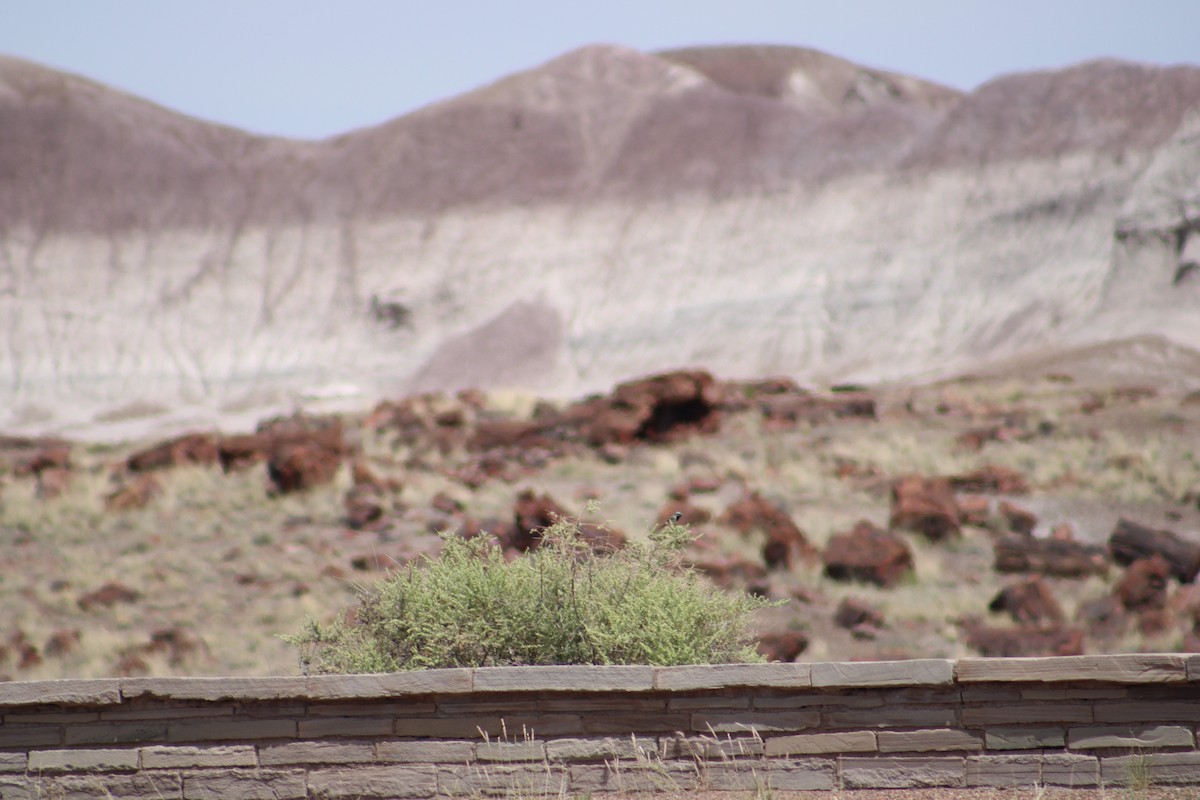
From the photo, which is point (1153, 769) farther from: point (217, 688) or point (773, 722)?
point (217, 688)

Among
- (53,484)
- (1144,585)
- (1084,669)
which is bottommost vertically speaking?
(53,484)

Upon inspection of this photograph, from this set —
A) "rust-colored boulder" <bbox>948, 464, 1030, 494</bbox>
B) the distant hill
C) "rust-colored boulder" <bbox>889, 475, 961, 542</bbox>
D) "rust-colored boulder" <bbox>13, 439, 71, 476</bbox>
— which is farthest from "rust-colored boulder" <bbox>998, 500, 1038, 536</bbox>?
the distant hill

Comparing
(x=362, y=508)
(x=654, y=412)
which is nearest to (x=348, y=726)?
(x=362, y=508)

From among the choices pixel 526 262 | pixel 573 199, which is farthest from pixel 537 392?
pixel 573 199

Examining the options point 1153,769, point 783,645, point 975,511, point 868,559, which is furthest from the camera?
point 975,511

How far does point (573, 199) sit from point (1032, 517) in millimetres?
55033

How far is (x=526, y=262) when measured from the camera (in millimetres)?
69562

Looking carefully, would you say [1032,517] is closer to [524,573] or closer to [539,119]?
[524,573]

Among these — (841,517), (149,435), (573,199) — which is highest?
(573,199)

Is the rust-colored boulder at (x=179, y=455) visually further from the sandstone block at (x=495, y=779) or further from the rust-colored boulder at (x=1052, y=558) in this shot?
the sandstone block at (x=495, y=779)

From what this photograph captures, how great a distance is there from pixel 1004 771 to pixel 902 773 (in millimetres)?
541

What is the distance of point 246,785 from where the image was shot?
21.8ft

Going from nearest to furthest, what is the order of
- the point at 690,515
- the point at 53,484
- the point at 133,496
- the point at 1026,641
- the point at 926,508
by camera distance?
the point at 1026,641, the point at 926,508, the point at 690,515, the point at 133,496, the point at 53,484

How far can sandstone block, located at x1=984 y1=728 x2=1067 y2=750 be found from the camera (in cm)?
643
